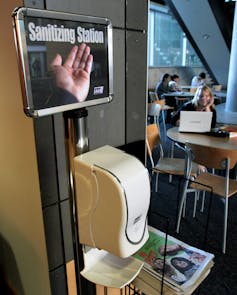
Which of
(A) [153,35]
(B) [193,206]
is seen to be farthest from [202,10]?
(B) [193,206]

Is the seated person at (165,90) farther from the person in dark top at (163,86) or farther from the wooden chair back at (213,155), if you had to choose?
the wooden chair back at (213,155)

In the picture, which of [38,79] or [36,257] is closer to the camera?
[38,79]

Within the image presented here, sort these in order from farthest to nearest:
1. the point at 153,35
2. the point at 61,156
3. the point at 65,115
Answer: the point at 153,35, the point at 61,156, the point at 65,115

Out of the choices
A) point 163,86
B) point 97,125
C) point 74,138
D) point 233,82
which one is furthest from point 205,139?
point 163,86

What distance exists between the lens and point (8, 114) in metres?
1.02

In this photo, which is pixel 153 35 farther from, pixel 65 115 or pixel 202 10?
pixel 65 115

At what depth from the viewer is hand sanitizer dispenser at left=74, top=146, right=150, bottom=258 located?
0.68 meters

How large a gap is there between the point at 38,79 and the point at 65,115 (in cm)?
14

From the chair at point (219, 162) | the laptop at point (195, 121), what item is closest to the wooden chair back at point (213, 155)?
the chair at point (219, 162)

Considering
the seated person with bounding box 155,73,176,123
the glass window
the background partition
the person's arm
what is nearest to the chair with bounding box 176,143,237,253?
the background partition

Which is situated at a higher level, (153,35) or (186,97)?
(153,35)

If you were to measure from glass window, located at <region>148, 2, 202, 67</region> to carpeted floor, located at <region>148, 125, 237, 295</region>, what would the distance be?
617cm

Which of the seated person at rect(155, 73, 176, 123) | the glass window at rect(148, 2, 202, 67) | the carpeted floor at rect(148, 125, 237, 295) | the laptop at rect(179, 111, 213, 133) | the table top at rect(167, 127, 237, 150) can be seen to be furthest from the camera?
the glass window at rect(148, 2, 202, 67)

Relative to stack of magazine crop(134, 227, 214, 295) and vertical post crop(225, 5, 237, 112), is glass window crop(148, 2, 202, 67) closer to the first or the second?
vertical post crop(225, 5, 237, 112)
